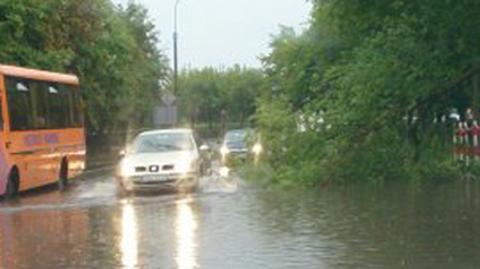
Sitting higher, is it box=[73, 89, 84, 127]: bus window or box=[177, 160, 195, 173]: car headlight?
box=[73, 89, 84, 127]: bus window

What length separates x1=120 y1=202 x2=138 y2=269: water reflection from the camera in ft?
43.8

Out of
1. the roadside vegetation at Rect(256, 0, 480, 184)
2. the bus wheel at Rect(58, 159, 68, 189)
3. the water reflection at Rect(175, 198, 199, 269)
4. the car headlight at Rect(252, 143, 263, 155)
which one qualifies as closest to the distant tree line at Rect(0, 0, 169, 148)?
the bus wheel at Rect(58, 159, 68, 189)

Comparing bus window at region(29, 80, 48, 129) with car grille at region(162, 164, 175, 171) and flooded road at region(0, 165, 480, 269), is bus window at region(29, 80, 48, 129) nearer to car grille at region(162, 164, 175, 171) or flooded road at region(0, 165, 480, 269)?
flooded road at region(0, 165, 480, 269)

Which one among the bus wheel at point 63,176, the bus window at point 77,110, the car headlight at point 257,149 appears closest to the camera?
the car headlight at point 257,149

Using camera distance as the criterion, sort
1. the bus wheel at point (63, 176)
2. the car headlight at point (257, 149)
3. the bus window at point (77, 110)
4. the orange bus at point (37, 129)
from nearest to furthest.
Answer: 1. the orange bus at point (37, 129)
2. the car headlight at point (257, 149)
3. the bus wheel at point (63, 176)
4. the bus window at point (77, 110)

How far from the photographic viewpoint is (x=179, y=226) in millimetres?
17281

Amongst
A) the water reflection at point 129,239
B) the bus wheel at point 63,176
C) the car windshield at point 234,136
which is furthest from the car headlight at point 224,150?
the water reflection at point 129,239

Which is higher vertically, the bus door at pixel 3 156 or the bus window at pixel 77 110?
the bus window at pixel 77 110

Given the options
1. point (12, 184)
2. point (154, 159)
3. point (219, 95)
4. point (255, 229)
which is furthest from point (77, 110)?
point (219, 95)

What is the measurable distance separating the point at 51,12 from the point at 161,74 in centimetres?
3808

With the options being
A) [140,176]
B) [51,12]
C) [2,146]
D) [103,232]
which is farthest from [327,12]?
[51,12]

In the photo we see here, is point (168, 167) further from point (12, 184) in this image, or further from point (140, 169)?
point (12, 184)

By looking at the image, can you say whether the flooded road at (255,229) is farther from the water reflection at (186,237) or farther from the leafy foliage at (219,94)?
the leafy foliage at (219,94)

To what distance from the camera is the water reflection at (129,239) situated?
1334cm
